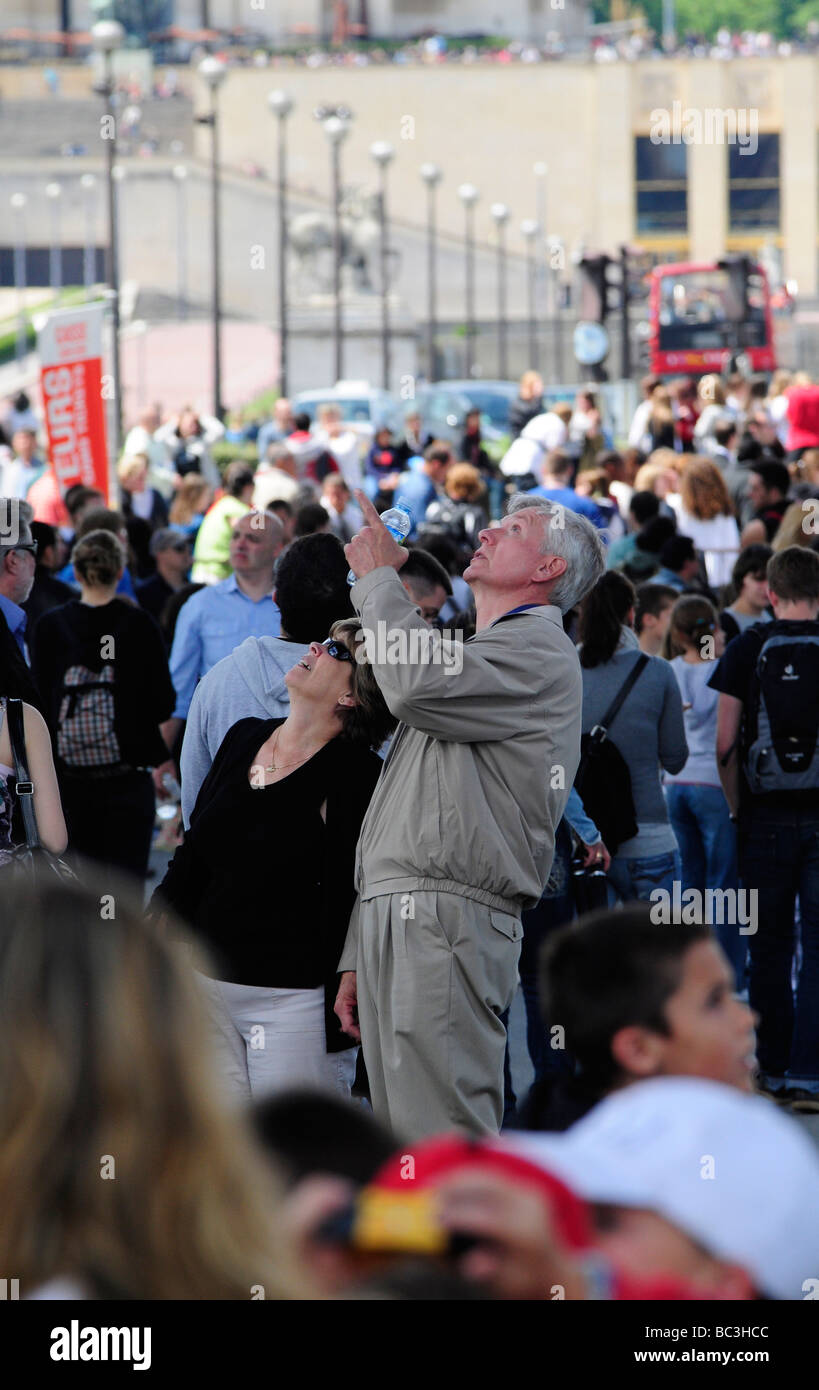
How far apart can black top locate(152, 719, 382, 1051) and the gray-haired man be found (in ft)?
0.46

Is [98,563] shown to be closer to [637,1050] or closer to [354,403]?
[637,1050]

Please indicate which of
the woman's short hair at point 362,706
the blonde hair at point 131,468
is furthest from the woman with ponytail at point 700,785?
the blonde hair at point 131,468

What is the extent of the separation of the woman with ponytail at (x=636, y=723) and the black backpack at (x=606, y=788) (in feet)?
0.15

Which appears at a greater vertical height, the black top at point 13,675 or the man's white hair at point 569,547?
the man's white hair at point 569,547

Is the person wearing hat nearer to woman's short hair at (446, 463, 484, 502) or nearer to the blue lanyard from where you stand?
woman's short hair at (446, 463, 484, 502)

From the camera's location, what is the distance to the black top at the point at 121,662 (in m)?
6.92

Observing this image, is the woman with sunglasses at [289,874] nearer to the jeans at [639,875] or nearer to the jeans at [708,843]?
the jeans at [639,875]

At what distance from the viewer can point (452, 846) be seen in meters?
3.93

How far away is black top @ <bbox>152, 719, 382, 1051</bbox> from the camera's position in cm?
421

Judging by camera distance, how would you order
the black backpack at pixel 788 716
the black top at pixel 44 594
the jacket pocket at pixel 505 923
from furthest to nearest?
the black top at pixel 44 594 < the black backpack at pixel 788 716 < the jacket pocket at pixel 505 923

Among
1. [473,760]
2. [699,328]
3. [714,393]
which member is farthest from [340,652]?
[699,328]
